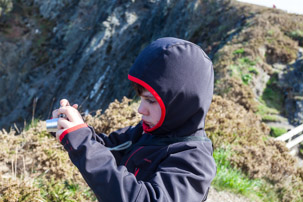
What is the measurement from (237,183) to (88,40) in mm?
23785

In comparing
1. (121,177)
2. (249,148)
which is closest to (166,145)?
(121,177)

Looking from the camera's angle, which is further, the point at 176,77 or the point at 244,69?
the point at 244,69

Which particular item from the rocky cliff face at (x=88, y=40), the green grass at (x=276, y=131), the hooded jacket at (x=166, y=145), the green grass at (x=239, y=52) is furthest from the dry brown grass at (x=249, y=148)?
the rocky cliff face at (x=88, y=40)

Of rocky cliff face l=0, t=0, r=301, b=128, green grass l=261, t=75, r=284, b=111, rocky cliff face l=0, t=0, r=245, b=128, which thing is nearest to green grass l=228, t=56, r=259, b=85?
green grass l=261, t=75, r=284, b=111

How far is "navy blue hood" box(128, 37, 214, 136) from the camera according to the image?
167cm

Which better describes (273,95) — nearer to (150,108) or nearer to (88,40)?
(150,108)

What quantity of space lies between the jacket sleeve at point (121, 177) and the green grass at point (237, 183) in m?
2.58

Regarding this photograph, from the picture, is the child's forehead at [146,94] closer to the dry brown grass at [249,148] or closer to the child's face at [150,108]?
the child's face at [150,108]

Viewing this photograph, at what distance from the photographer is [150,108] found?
1.82 meters

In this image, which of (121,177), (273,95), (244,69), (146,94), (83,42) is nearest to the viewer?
(121,177)

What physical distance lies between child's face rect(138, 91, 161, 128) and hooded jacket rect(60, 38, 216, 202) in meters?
0.04

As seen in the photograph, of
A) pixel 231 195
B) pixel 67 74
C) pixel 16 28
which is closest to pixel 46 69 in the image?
pixel 67 74

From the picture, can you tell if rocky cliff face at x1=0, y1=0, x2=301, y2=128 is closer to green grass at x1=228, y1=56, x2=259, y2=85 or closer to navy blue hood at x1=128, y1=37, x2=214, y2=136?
green grass at x1=228, y1=56, x2=259, y2=85

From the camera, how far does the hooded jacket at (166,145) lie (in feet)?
4.96
